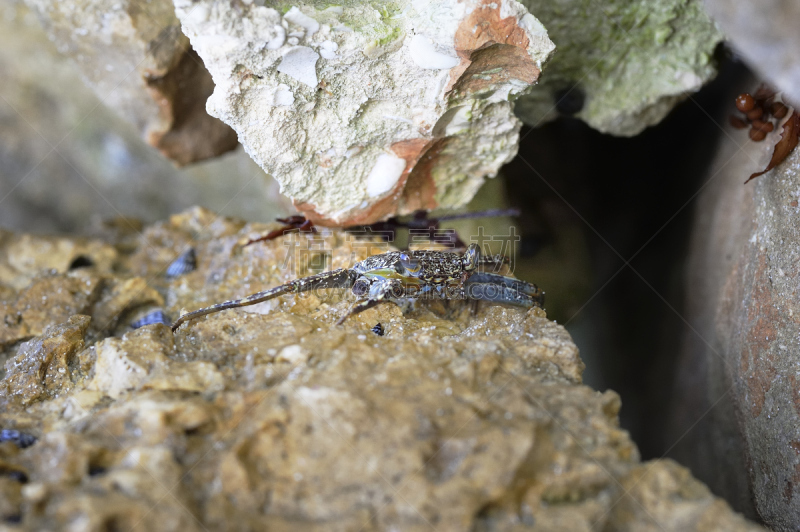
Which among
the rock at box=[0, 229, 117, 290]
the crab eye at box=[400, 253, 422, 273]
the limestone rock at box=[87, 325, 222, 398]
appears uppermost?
the crab eye at box=[400, 253, 422, 273]

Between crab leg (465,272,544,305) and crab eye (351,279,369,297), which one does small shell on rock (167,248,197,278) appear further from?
crab leg (465,272,544,305)

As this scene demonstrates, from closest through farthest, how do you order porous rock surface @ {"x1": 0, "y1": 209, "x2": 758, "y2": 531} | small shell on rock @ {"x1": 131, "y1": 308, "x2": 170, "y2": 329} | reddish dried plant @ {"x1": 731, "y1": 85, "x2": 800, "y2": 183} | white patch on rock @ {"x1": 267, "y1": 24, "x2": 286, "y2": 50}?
porous rock surface @ {"x1": 0, "y1": 209, "x2": 758, "y2": 531} < white patch on rock @ {"x1": 267, "y1": 24, "x2": 286, "y2": 50} < reddish dried plant @ {"x1": 731, "y1": 85, "x2": 800, "y2": 183} < small shell on rock @ {"x1": 131, "y1": 308, "x2": 170, "y2": 329}

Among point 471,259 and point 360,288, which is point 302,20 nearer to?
point 360,288

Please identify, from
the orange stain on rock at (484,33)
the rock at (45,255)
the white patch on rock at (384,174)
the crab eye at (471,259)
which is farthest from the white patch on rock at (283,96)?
the rock at (45,255)

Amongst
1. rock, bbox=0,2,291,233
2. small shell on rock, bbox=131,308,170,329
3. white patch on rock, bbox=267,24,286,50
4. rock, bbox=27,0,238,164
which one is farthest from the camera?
rock, bbox=0,2,291,233

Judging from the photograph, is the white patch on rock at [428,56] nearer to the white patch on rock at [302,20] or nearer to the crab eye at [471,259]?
the white patch on rock at [302,20]

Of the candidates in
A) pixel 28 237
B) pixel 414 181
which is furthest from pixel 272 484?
pixel 28 237

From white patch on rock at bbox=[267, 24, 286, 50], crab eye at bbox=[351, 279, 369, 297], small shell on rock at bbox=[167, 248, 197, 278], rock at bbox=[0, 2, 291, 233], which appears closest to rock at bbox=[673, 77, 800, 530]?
crab eye at bbox=[351, 279, 369, 297]
